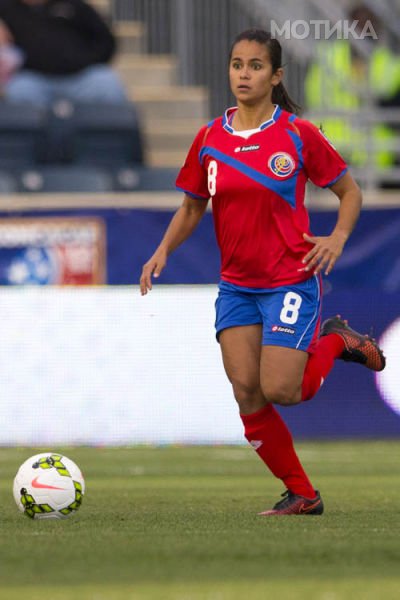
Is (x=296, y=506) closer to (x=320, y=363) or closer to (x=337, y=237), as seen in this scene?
(x=320, y=363)

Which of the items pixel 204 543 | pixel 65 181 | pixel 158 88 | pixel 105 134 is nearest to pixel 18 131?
pixel 65 181

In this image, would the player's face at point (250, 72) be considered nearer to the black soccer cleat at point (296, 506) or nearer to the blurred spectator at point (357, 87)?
the black soccer cleat at point (296, 506)

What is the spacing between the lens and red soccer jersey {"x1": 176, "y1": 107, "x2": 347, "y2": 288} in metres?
6.98

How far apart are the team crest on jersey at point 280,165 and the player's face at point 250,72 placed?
0.28m

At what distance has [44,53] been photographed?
15.9 meters

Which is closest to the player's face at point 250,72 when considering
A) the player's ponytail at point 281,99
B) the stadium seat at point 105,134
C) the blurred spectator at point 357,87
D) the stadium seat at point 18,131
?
the player's ponytail at point 281,99

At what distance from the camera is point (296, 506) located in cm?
728

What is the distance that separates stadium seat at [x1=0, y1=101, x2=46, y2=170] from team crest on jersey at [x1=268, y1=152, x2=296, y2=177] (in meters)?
8.28

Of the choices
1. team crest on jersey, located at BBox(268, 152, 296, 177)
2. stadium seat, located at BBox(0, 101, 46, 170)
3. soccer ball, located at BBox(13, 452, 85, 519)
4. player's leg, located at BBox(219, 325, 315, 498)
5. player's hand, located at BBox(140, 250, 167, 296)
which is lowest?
stadium seat, located at BBox(0, 101, 46, 170)

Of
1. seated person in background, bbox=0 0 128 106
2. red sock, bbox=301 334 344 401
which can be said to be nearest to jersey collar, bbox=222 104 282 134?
red sock, bbox=301 334 344 401

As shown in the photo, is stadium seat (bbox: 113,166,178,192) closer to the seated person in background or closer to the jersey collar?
the seated person in background

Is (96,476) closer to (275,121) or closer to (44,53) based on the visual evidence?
(275,121)

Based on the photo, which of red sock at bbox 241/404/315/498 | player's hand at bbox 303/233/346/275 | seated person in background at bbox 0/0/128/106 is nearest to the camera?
player's hand at bbox 303/233/346/275

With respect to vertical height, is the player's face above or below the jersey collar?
above
